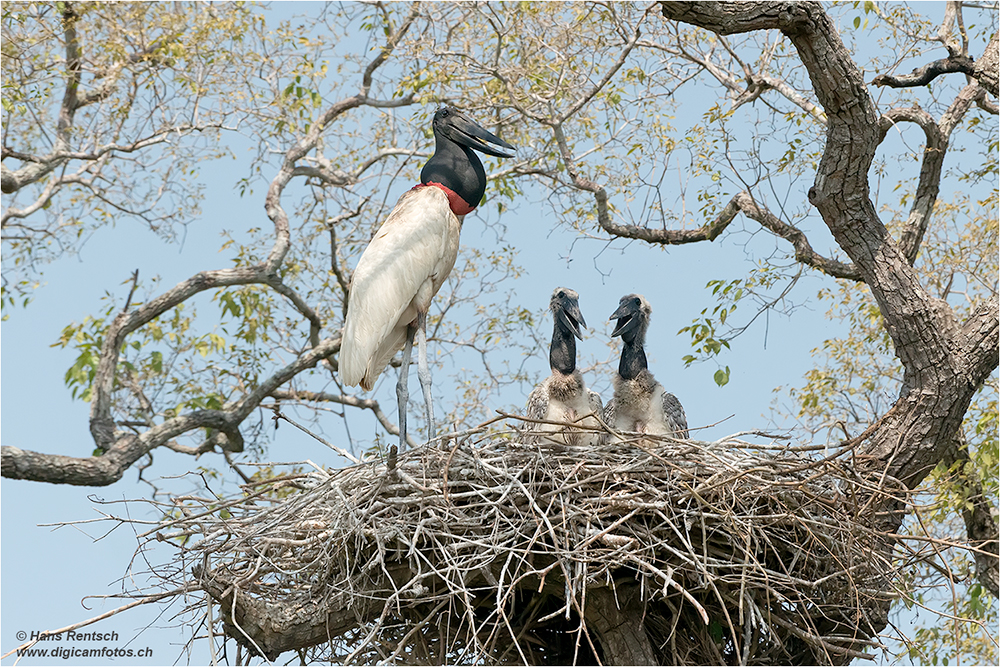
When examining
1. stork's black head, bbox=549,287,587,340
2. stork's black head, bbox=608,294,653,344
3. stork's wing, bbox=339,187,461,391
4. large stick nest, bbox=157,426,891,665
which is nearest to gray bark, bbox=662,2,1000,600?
large stick nest, bbox=157,426,891,665

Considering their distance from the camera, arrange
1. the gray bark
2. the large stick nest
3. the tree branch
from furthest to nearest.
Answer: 1. the tree branch
2. the gray bark
3. the large stick nest

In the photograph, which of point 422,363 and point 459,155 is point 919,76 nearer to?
point 459,155

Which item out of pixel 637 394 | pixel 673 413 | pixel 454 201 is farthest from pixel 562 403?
pixel 454 201

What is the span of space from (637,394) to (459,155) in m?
1.74

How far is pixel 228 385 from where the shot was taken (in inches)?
431

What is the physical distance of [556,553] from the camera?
4.52 metres

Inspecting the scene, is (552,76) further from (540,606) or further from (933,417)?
(540,606)

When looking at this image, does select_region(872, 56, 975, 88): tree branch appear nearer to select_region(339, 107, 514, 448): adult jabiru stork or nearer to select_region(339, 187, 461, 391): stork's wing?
select_region(339, 107, 514, 448): adult jabiru stork

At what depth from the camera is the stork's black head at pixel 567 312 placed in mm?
6293

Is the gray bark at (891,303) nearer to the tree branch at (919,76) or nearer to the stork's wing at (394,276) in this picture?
the tree branch at (919,76)

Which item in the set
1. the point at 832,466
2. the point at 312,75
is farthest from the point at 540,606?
the point at 312,75

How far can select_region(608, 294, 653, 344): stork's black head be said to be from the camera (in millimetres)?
6441

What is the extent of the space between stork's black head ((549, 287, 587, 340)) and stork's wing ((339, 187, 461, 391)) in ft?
2.31

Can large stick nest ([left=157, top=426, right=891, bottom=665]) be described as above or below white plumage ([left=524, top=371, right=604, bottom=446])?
below
